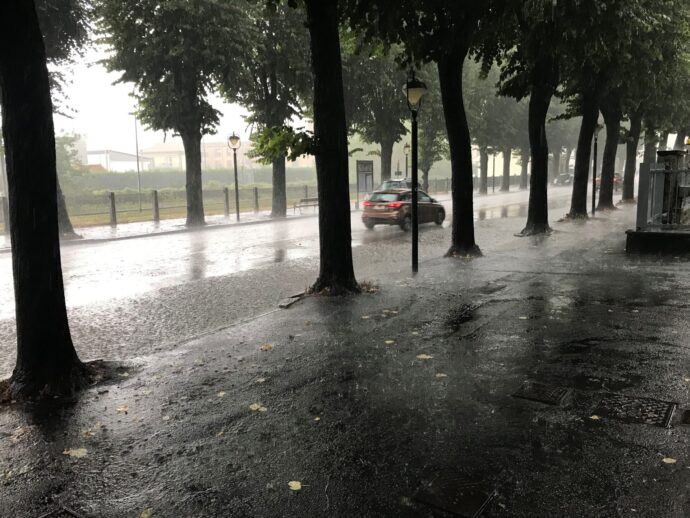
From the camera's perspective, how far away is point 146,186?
6206 centimetres

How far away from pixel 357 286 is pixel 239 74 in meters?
17.3

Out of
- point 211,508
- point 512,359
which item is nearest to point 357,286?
point 512,359

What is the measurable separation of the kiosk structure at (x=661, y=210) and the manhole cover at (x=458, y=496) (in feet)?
37.1

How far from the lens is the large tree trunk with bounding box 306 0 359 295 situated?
899 cm

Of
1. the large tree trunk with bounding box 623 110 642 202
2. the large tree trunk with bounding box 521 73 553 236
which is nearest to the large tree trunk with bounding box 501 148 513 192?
the large tree trunk with bounding box 623 110 642 202

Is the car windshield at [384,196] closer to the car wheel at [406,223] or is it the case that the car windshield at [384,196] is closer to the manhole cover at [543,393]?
the car wheel at [406,223]

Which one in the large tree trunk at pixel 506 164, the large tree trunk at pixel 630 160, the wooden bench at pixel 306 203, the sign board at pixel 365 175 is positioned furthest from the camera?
the large tree trunk at pixel 506 164

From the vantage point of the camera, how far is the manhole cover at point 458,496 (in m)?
3.36

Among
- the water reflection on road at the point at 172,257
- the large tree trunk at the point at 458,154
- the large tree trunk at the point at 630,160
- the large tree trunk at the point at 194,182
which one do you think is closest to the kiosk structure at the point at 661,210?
the large tree trunk at the point at 458,154

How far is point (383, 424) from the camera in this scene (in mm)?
4543

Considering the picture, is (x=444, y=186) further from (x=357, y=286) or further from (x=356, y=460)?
(x=356, y=460)

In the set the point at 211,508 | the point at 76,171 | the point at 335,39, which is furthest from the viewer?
the point at 76,171

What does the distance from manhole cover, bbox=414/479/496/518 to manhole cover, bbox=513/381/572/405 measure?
160cm

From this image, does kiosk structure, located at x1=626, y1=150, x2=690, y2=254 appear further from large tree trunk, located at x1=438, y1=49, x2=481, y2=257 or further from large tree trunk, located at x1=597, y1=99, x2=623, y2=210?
large tree trunk, located at x1=597, y1=99, x2=623, y2=210
